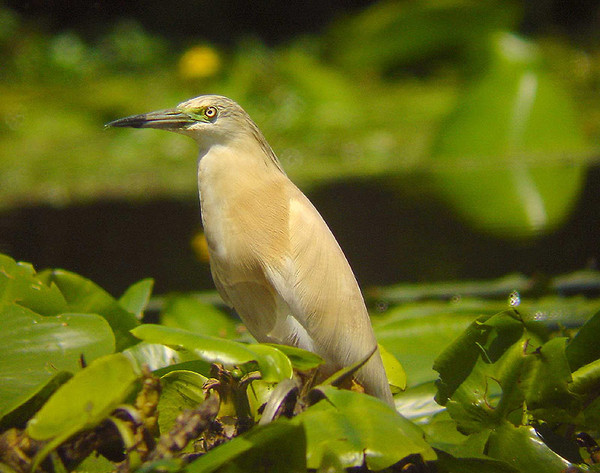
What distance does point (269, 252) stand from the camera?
0.72m

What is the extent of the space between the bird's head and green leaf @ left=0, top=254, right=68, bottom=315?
0.19 meters

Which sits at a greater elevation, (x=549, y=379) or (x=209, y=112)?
(x=209, y=112)

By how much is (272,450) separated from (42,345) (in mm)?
261

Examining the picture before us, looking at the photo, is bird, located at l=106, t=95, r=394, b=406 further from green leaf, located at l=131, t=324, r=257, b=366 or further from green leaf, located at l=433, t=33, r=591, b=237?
green leaf, located at l=433, t=33, r=591, b=237

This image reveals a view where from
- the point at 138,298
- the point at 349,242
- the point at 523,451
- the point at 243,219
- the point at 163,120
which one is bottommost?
the point at 349,242

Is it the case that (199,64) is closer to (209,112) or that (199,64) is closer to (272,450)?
(209,112)

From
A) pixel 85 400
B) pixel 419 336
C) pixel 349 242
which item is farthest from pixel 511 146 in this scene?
pixel 85 400

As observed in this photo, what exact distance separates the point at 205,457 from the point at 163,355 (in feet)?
0.88

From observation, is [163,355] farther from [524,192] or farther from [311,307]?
[524,192]

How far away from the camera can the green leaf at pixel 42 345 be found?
67 centimetres

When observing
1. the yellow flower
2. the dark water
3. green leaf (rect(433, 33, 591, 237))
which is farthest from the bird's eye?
the yellow flower

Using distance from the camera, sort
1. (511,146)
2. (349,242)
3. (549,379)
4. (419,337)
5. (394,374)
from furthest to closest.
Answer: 1. (511,146)
2. (349,242)
3. (419,337)
4. (394,374)
5. (549,379)

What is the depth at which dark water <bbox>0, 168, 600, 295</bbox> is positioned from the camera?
164cm

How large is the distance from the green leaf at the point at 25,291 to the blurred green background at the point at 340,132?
76 cm
